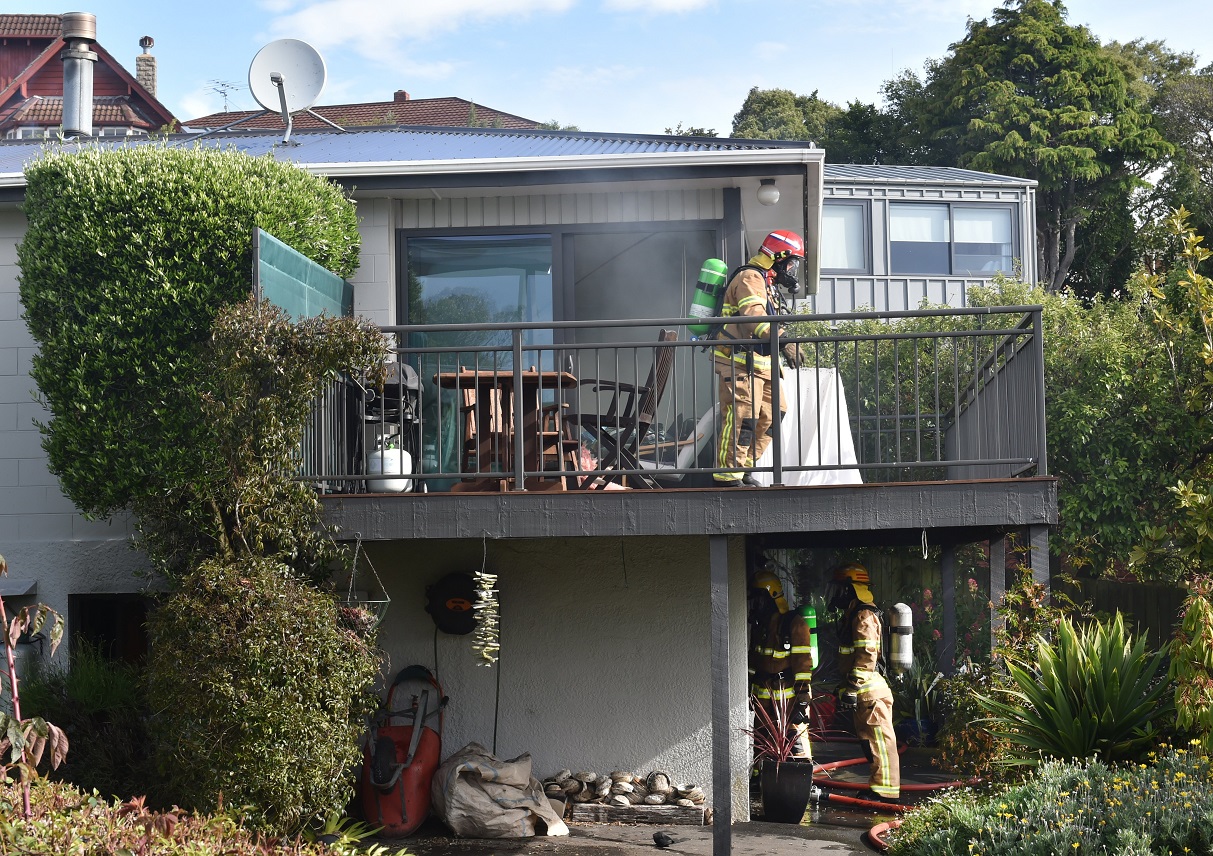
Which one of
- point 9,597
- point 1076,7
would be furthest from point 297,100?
point 1076,7

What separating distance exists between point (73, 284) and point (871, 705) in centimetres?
634

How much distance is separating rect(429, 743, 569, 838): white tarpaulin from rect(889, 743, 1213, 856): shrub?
2.70 m

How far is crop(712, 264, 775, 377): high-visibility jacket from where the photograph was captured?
8055 mm

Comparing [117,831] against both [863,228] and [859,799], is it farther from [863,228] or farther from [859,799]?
[863,228]

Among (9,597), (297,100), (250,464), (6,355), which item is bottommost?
(9,597)

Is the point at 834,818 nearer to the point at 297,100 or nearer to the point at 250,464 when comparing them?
the point at 250,464

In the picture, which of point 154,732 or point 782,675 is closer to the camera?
point 154,732

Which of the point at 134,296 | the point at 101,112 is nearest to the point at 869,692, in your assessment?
the point at 134,296

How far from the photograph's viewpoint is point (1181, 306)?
34.4 ft

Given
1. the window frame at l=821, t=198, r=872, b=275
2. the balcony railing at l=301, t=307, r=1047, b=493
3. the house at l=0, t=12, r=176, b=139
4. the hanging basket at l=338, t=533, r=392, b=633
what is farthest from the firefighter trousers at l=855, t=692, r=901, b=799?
the house at l=0, t=12, r=176, b=139

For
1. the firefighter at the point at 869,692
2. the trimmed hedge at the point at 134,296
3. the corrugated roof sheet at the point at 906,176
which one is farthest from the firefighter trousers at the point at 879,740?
the corrugated roof sheet at the point at 906,176

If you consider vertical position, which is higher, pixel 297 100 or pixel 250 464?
pixel 297 100

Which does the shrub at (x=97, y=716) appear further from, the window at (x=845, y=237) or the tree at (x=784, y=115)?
the tree at (x=784, y=115)

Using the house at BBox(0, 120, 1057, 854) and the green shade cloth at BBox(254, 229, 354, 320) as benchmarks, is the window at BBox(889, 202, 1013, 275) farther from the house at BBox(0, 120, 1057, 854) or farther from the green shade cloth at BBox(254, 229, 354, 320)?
the green shade cloth at BBox(254, 229, 354, 320)
